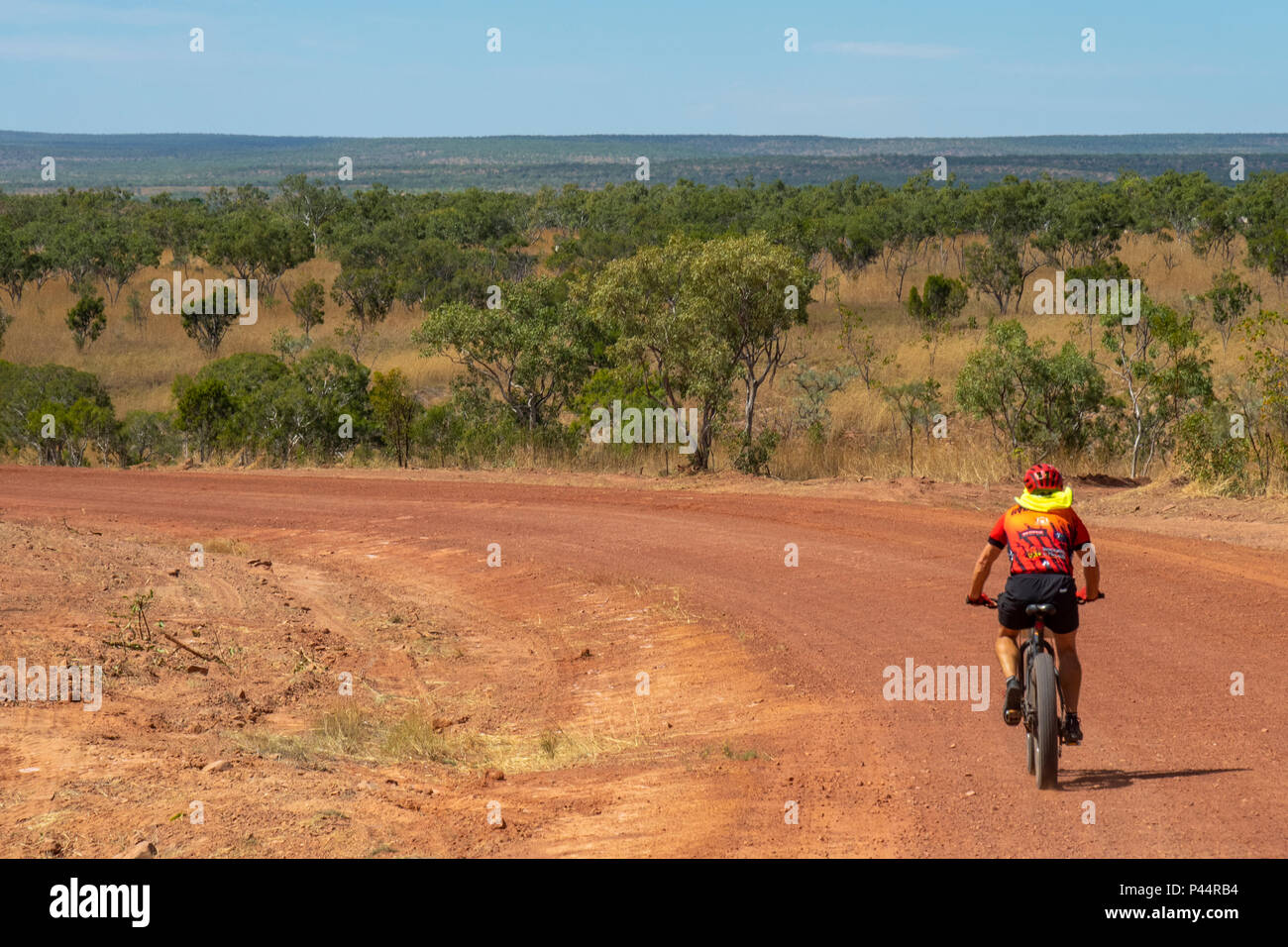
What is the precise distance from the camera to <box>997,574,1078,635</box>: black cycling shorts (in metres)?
6.59

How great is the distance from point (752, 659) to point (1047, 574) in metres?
3.68

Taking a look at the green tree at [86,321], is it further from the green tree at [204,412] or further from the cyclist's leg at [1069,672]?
the cyclist's leg at [1069,672]

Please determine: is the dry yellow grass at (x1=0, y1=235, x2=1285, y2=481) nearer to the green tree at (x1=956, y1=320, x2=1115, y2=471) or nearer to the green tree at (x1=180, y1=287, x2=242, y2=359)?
the green tree at (x1=180, y1=287, x2=242, y2=359)

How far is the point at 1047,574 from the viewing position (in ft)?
21.7

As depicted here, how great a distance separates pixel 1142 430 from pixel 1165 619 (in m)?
10.3

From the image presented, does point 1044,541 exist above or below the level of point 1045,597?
above

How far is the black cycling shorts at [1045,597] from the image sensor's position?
659 centimetres

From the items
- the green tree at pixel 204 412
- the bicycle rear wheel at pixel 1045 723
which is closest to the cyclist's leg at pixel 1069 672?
the bicycle rear wheel at pixel 1045 723

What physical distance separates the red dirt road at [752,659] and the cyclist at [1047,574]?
1.66ft

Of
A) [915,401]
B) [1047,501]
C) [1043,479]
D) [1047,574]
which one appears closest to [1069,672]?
[1047,574]

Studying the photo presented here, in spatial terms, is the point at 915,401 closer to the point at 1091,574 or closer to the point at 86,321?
the point at 1091,574

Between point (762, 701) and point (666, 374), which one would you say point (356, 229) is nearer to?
point (666, 374)
